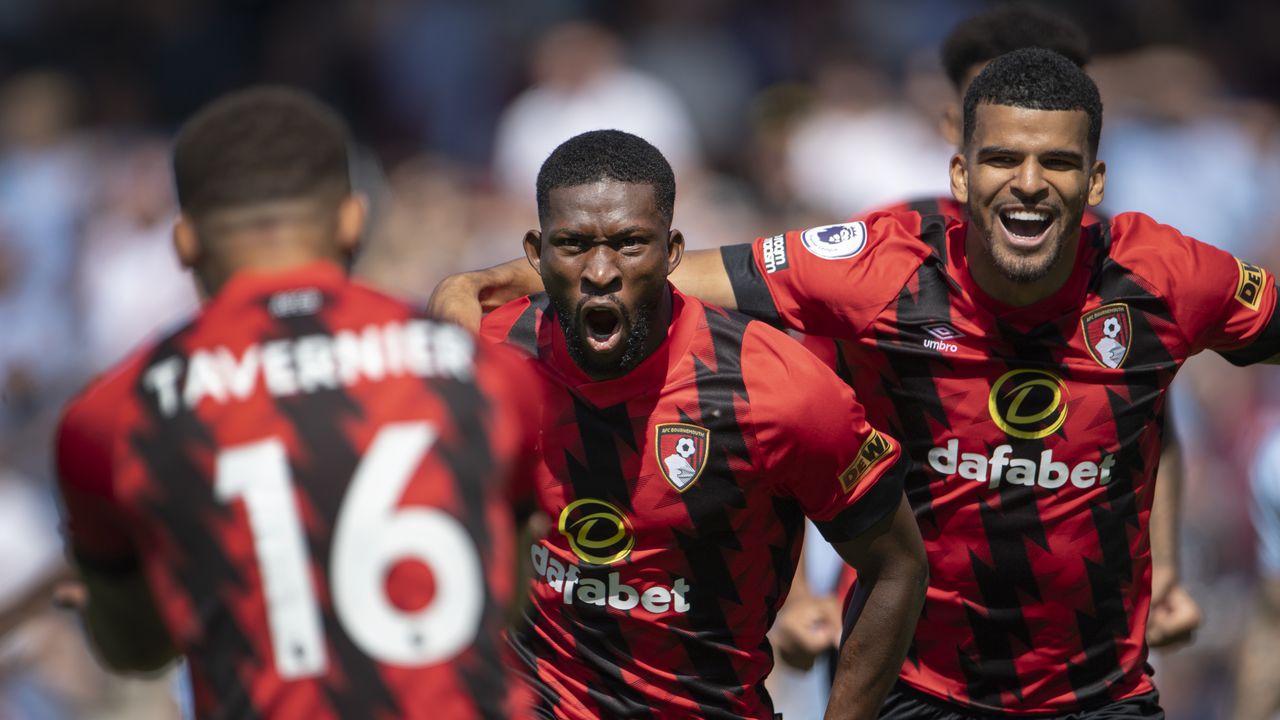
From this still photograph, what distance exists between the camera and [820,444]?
14.7 feet

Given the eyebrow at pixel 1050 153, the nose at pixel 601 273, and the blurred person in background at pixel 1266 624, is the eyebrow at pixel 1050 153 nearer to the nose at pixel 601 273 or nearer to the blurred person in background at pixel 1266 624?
the nose at pixel 601 273

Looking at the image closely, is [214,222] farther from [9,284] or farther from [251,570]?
[9,284]

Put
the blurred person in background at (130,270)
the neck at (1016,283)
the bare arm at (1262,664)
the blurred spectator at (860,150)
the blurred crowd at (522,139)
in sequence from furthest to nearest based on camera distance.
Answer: the blurred spectator at (860,150)
the blurred person in background at (130,270)
the blurred crowd at (522,139)
the bare arm at (1262,664)
the neck at (1016,283)

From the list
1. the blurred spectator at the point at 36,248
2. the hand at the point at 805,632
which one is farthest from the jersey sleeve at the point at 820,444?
the blurred spectator at the point at 36,248

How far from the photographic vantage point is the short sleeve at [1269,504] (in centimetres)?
676

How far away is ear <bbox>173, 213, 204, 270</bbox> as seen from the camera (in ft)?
11.4

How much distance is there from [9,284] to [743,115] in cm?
532

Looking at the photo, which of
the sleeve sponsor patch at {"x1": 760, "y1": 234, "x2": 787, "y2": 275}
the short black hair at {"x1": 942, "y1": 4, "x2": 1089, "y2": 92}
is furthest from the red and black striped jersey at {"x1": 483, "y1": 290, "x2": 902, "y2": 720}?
the short black hair at {"x1": 942, "y1": 4, "x2": 1089, "y2": 92}

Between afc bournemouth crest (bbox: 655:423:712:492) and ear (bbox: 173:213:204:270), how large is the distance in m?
1.53

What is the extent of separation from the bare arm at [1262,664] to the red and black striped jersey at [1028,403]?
5.87ft

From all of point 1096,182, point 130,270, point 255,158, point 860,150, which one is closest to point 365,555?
point 255,158

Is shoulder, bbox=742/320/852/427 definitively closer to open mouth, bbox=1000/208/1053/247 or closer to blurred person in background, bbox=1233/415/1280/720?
open mouth, bbox=1000/208/1053/247

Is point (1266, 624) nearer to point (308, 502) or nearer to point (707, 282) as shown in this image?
point (707, 282)

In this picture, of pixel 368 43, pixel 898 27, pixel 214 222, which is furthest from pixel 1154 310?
pixel 368 43
